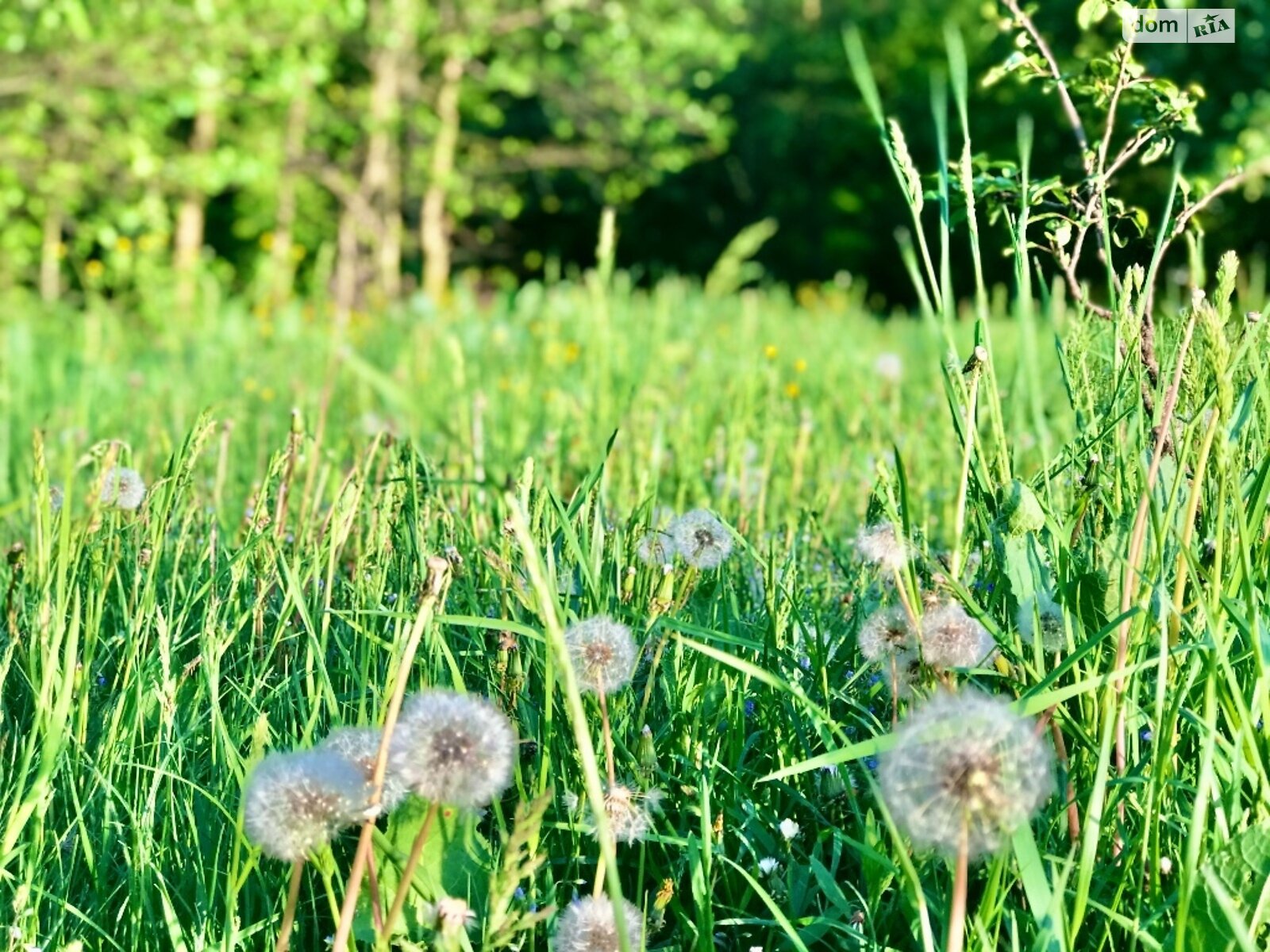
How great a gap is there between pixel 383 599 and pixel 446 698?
71 cm

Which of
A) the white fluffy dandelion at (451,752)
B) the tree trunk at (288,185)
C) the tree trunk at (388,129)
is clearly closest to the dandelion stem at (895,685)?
the white fluffy dandelion at (451,752)

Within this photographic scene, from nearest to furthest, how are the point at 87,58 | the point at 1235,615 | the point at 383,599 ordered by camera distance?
1. the point at 1235,615
2. the point at 383,599
3. the point at 87,58

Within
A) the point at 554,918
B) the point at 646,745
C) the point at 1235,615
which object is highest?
the point at 1235,615

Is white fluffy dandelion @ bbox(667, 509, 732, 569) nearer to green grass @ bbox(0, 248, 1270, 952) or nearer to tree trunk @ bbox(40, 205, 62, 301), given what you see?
green grass @ bbox(0, 248, 1270, 952)

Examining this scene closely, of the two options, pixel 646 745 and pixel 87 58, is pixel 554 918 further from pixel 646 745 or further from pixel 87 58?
pixel 87 58

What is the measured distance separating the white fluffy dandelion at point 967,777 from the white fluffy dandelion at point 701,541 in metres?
0.52

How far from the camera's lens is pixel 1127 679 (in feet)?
3.61

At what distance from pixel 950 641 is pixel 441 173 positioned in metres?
12.6

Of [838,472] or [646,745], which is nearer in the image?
[646,745]

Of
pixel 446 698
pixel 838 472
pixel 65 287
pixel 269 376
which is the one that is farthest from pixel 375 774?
pixel 65 287

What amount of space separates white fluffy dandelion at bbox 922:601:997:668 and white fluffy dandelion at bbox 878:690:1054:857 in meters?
0.25

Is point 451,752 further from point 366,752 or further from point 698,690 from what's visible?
point 698,690

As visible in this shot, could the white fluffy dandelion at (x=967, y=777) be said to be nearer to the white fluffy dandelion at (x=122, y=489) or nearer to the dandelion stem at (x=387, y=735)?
the dandelion stem at (x=387, y=735)

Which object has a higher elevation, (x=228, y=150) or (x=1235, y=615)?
(x=228, y=150)
